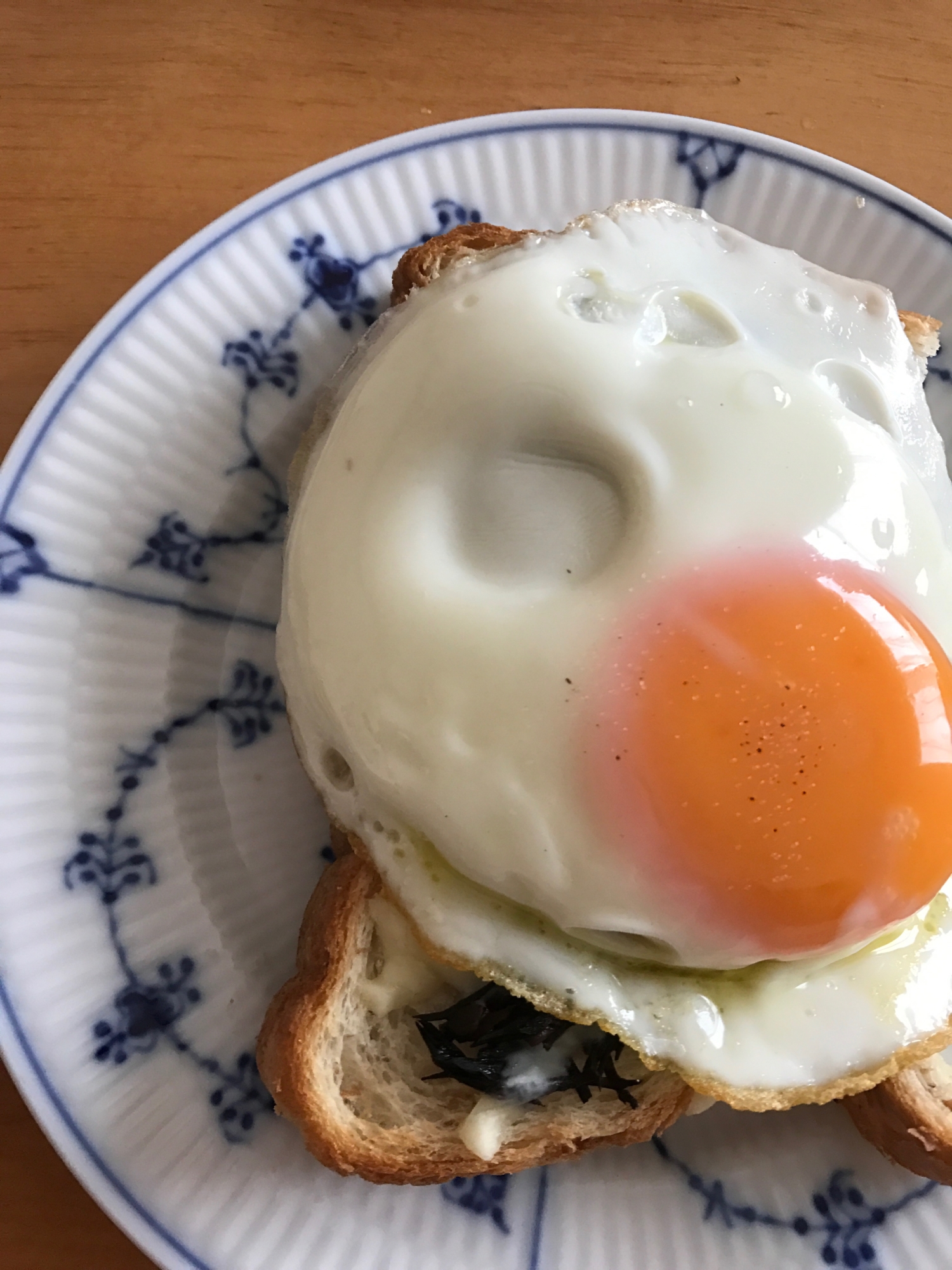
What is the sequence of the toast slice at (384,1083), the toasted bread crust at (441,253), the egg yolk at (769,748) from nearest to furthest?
1. the egg yolk at (769,748)
2. the toast slice at (384,1083)
3. the toasted bread crust at (441,253)

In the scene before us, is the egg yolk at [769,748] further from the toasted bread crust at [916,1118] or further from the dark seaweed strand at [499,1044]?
the toasted bread crust at [916,1118]

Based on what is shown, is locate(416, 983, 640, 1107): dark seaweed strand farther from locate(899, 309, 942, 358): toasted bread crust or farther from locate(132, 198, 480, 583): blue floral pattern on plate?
locate(899, 309, 942, 358): toasted bread crust

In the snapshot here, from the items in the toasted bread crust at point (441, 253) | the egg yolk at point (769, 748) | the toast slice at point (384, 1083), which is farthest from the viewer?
the toasted bread crust at point (441, 253)

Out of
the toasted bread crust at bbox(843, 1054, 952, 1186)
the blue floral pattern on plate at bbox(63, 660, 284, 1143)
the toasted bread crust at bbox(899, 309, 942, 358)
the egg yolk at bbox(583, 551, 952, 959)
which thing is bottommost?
the blue floral pattern on plate at bbox(63, 660, 284, 1143)

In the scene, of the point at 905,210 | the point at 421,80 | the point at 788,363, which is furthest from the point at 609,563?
the point at 421,80

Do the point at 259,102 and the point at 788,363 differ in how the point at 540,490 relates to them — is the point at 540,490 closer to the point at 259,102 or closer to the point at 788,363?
the point at 788,363

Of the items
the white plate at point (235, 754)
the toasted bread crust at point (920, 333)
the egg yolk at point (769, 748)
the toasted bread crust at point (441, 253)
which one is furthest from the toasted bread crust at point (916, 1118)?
the toasted bread crust at point (441, 253)

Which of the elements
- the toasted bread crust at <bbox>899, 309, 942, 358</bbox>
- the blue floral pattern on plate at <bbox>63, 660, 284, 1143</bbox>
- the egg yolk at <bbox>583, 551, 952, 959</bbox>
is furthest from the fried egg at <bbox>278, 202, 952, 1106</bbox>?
the blue floral pattern on plate at <bbox>63, 660, 284, 1143</bbox>
